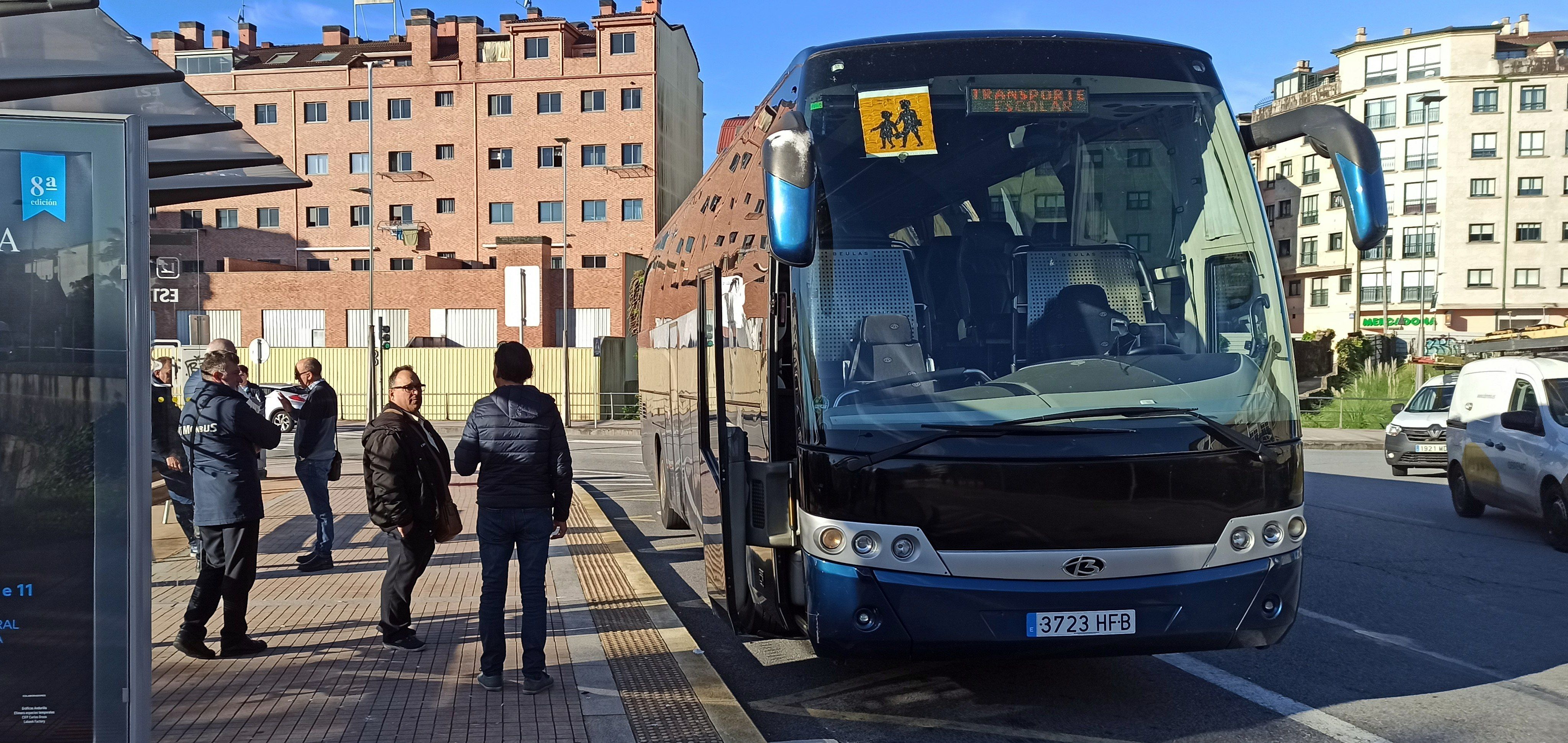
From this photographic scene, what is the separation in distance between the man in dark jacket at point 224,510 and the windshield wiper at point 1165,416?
13.9 feet

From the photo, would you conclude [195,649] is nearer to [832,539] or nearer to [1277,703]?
[832,539]

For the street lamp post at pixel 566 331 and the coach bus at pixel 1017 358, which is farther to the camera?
the street lamp post at pixel 566 331

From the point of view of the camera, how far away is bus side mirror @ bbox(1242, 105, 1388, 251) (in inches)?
226

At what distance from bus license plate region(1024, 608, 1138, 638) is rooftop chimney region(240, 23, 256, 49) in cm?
7398

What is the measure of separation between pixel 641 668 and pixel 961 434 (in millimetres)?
2459

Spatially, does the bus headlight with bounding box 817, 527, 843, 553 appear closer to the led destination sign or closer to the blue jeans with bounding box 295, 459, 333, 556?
the led destination sign

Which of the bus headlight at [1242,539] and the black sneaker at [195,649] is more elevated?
the bus headlight at [1242,539]

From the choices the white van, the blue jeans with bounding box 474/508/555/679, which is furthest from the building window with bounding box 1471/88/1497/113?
the blue jeans with bounding box 474/508/555/679

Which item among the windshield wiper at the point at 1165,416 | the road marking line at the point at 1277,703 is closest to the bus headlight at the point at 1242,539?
the windshield wiper at the point at 1165,416

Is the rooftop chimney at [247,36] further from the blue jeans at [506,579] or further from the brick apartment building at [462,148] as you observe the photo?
the blue jeans at [506,579]

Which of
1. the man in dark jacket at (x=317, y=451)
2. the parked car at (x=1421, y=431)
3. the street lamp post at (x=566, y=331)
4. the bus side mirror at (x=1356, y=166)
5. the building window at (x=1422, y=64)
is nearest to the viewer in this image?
the bus side mirror at (x=1356, y=166)

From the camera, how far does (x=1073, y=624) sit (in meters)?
5.30

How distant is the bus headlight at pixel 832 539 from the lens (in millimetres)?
5348

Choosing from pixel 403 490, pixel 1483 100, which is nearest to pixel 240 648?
pixel 403 490
